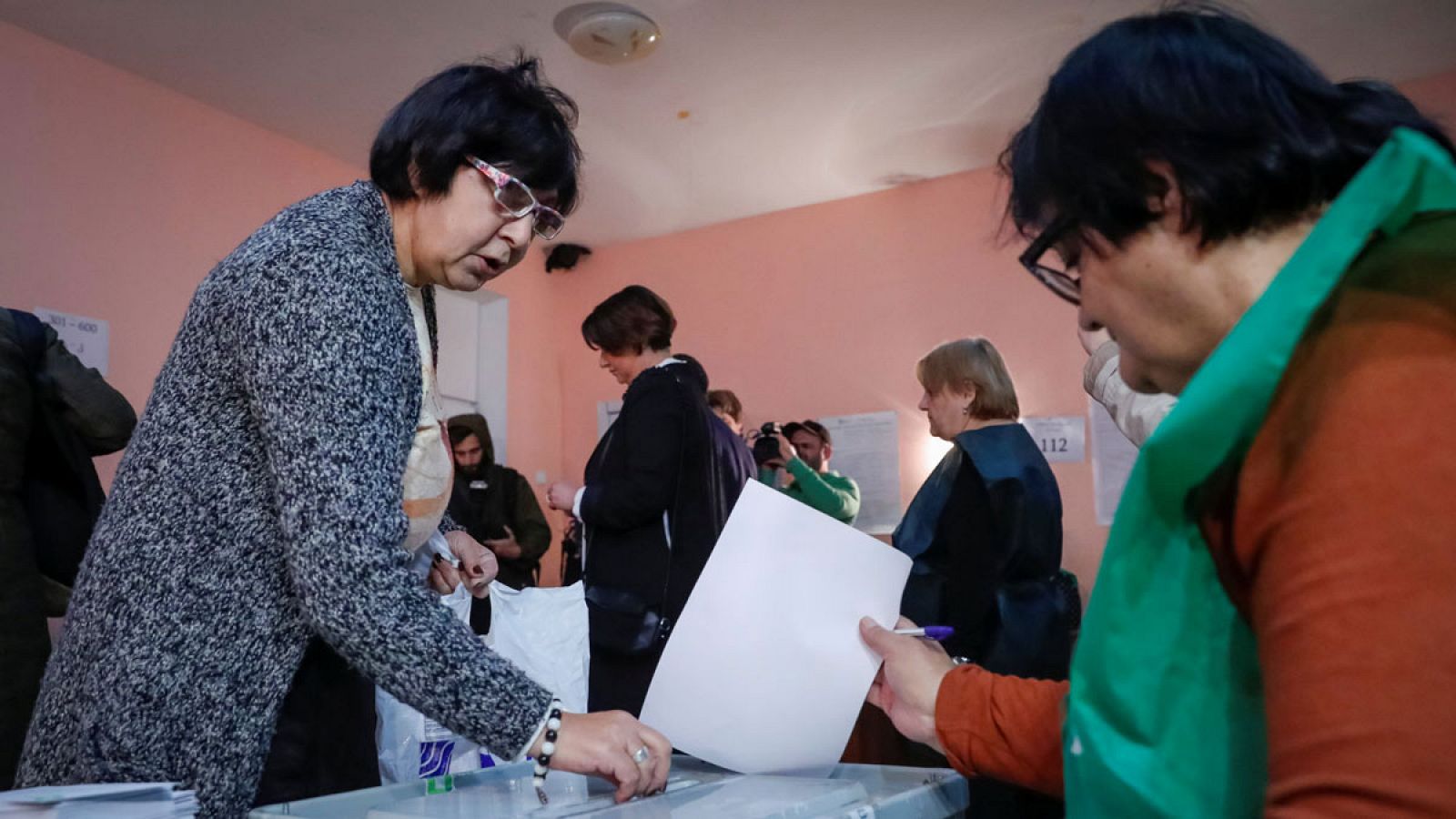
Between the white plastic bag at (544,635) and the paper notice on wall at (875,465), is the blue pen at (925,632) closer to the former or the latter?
the white plastic bag at (544,635)

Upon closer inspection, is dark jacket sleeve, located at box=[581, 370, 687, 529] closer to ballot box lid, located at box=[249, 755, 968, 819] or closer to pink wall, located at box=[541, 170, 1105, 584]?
ballot box lid, located at box=[249, 755, 968, 819]

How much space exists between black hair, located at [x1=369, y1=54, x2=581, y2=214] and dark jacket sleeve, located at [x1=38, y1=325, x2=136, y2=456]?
884mm

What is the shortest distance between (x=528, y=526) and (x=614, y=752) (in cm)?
304

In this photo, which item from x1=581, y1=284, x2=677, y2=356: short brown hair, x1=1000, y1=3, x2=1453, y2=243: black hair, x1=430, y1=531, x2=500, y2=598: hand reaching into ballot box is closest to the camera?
x1=1000, y1=3, x2=1453, y2=243: black hair

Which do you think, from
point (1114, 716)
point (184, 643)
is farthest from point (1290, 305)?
point (184, 643)

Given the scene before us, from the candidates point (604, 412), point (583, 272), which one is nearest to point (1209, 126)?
point (604, 412)

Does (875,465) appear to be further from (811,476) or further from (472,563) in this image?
(472,563)

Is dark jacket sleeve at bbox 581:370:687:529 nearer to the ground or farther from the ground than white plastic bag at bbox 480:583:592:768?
farther from the ground

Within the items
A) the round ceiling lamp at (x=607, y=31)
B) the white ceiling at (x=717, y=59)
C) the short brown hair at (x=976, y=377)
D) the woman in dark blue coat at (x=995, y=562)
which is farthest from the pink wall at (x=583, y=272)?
the round ceiling lamp at (x=607, y=31)

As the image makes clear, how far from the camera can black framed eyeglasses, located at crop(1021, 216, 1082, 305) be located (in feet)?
1.96

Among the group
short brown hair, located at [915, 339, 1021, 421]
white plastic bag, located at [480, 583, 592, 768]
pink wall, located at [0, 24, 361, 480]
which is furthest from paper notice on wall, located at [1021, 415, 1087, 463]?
pink wall, located at [0, 24, 361, 480]

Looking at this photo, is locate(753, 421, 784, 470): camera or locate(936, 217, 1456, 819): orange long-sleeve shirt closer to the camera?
locate(936, 217, 1456, 819): orange long-sleeve shirt

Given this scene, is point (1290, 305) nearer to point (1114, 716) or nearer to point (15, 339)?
point (1114, 716)

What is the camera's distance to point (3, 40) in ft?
9.29
